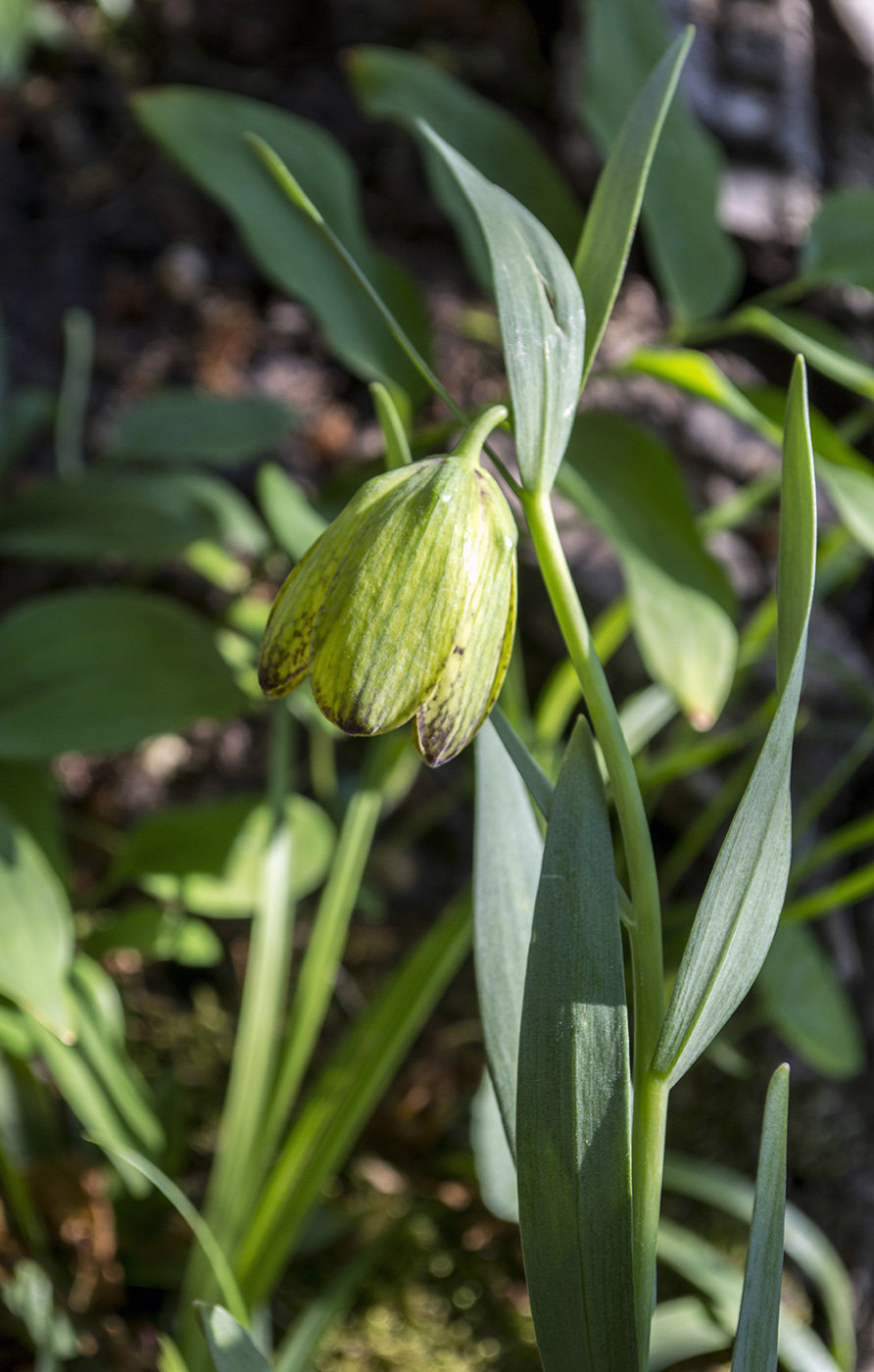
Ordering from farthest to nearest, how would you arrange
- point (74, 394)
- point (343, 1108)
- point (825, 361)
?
point (74, 394), point (343, 1108), point (825, 361)

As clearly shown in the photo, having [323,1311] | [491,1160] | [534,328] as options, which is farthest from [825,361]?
Answer: [323,1311]

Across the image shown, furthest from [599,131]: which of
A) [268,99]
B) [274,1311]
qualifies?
[274,1311]

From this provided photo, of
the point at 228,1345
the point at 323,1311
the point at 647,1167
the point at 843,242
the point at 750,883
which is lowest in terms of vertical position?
the point at 323,1311

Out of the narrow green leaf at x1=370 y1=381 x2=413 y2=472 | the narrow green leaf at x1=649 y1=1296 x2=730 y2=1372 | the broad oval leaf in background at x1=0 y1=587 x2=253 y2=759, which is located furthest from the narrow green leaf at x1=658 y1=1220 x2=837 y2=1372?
the narrow green leaf at x1=370 y1=381 x2=413 y2=472

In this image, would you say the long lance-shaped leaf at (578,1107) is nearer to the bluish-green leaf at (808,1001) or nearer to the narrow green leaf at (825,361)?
the narrow green leaf at (825,361)

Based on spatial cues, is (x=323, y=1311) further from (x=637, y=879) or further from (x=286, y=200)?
(x=286, y=200)

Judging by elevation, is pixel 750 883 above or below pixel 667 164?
below

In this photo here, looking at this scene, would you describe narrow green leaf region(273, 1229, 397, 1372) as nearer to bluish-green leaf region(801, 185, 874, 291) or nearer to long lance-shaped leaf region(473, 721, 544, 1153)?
long lance-shaped leaf region(473, 721, 544, 1153)
